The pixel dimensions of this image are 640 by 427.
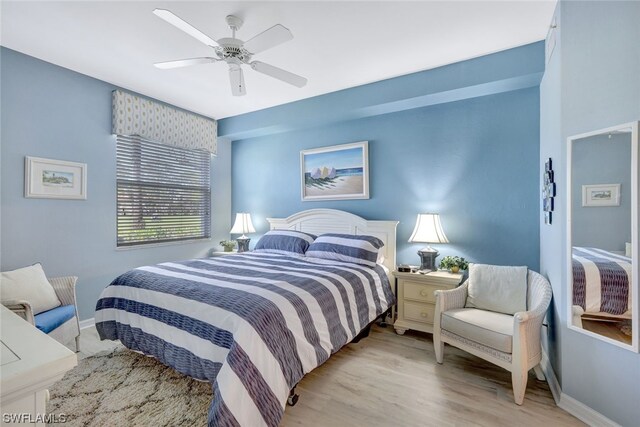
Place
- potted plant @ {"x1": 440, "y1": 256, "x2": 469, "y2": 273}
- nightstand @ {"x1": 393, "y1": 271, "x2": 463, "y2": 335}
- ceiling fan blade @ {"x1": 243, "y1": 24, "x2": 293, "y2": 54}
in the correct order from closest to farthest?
ceiling fan blade @ {"x1": 243, "y1": 24, "x2": 293, "y2": 54}, nightstand @ {"x1": 393, "y1": 271, "x2": 463, "y2": 335}, potted plant @ {"x1": 440, "y1": 256, "x2": 469, "y2": 273}

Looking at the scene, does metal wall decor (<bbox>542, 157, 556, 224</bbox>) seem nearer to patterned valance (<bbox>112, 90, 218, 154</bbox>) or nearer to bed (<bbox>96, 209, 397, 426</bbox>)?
bed (<bbox>96, 209, 397, 426</bbox>)

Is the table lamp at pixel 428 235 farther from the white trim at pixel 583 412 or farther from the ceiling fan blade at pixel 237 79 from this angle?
the ceiling fan blade at pixel 237 79

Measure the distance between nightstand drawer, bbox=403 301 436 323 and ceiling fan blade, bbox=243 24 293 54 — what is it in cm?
265

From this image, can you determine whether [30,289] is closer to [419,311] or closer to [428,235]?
[419,311]

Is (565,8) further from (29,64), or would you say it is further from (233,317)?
(29,64)

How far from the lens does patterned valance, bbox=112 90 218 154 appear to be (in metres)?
3.44

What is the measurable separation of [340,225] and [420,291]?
1324mm

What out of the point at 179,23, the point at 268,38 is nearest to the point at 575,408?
the point at 268,38

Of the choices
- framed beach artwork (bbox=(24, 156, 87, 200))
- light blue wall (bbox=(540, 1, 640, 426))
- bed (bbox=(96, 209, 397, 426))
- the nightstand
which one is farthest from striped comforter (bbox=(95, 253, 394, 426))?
light blue wall (bbox=(540, 1, 640, 426))

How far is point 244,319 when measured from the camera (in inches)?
65.9

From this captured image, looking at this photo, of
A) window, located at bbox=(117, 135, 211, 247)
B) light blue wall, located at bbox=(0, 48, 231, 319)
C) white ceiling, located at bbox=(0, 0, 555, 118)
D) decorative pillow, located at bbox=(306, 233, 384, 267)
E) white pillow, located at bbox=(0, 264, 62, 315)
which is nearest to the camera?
white ceiling, located at bbox=(0, 0, 555, 118)

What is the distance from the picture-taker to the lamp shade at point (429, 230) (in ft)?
10.0

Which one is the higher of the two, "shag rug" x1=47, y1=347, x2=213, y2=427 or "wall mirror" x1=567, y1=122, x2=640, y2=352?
"wall mirror" x1=567, y1=122, x2=640, y2=352

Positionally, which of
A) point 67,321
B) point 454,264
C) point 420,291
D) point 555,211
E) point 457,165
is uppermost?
point 457,165
